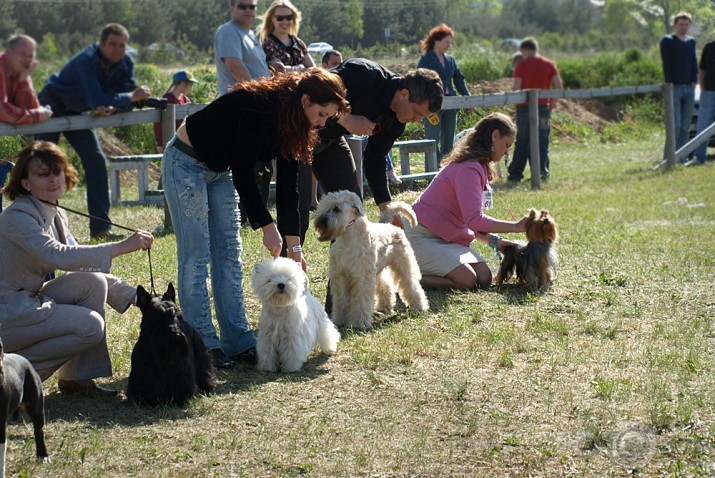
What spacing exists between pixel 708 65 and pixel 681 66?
1.57 feet

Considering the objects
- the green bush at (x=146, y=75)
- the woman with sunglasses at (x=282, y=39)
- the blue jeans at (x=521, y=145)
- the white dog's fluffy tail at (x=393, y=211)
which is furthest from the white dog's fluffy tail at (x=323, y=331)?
the green bush at (x=146, y=75)

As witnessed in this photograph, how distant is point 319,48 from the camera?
13820 millimetres

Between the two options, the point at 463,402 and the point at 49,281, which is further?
the point at 49,281

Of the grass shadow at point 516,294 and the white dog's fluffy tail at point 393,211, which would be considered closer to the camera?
the white dog's fluffy tail at point 393,211

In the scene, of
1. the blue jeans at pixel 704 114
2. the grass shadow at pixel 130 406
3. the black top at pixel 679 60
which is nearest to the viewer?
the grass shadow at pixel 130 406

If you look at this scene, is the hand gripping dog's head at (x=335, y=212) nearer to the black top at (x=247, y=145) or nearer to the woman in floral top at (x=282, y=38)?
the black top at (x=247, y=145)

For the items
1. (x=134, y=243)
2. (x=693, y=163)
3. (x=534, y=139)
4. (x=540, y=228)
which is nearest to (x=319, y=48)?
(x=534, y=139)

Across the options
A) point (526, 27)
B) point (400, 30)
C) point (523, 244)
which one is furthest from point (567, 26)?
point (523, 244)

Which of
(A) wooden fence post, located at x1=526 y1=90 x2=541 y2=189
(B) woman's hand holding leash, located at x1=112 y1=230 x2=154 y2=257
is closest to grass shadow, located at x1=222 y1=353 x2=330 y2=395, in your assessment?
(B) woman's hand holding leash, located at x1=112 y1=230 x2=154 y2=257

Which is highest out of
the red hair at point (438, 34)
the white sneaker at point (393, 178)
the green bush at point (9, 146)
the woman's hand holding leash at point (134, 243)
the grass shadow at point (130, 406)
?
the red hair at point (438, 34)

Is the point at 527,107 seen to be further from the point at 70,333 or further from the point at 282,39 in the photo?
the point at 70,333

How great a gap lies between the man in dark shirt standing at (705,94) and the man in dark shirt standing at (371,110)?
11808 millimetres

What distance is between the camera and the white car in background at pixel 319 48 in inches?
541

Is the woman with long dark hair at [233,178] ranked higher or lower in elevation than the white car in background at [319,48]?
lower
